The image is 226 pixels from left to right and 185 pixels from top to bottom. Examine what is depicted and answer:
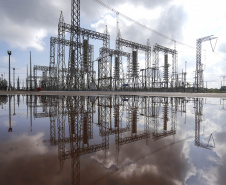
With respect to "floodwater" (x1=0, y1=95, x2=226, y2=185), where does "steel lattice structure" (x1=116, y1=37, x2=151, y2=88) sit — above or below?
above

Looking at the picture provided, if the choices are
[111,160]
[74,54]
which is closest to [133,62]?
[74,54]

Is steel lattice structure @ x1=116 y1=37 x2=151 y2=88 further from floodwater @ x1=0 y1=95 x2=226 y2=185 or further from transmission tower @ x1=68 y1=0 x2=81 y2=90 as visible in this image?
floodwater @ x1=0 y1=95 x2=226 y2=185

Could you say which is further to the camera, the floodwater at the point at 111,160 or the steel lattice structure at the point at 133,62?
the steel lattice structure at the point at 133,62

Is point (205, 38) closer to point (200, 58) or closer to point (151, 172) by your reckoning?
point (200, 58)

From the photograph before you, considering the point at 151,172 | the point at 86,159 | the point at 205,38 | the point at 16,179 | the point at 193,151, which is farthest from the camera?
the point at 205,38

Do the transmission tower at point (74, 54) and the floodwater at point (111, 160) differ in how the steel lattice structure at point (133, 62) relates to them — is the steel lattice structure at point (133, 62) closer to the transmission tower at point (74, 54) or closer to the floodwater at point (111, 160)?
the transmission tower at point (74, 54)

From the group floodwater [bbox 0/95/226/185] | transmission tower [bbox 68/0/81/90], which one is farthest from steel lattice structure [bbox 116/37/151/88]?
floodwater [bbox 0/95/226/185]

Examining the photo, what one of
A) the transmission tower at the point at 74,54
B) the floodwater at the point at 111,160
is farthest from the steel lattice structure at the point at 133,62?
the floodwater at the point at 111,160

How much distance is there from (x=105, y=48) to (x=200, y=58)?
17957mm

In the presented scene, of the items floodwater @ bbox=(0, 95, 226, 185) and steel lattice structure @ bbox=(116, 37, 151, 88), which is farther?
steel lattice structure @ bbox=(116, 37, 151, 88)

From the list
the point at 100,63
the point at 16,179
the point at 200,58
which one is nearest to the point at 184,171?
the point at 16,179

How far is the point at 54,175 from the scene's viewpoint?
112 centimetres

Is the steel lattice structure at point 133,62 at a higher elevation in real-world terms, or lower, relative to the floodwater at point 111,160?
higher

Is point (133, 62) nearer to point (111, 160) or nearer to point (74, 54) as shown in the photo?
point (74, 54)
